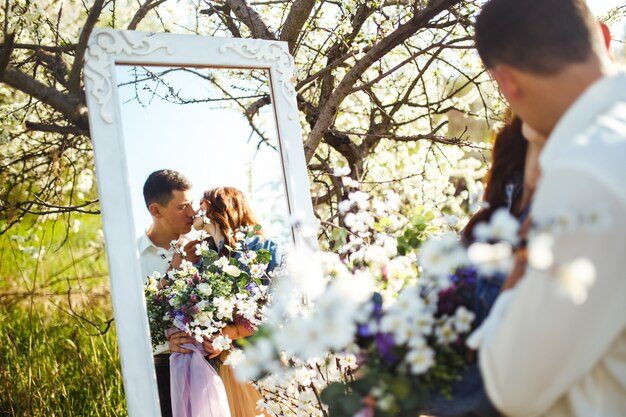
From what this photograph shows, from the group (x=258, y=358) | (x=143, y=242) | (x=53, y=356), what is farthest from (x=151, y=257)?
(x=53, y=356)

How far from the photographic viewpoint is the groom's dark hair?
1.17 meters

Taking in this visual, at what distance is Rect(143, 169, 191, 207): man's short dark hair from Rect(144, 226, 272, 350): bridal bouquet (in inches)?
8.4

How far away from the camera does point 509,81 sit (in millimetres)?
1222

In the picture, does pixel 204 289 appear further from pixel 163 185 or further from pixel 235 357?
pixel 163 185

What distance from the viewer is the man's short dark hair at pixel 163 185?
2076mm

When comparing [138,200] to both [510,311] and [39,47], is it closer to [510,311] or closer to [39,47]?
[39,47]

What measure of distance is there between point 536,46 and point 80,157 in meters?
2.72

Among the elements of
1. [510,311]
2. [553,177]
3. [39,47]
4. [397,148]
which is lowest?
[510,311]

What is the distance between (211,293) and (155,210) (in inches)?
13.2

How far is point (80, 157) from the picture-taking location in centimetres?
338

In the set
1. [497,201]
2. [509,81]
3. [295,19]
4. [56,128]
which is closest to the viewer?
[509,81]

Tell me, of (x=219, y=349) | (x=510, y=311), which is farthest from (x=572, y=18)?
(x=219, y=349)

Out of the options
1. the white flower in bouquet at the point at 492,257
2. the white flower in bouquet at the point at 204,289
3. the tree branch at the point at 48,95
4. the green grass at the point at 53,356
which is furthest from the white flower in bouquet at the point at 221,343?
the white flower in bouquet at the point at 492,257

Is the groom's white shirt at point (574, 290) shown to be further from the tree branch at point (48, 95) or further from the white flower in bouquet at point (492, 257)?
the tree branch at point (48, 95)
